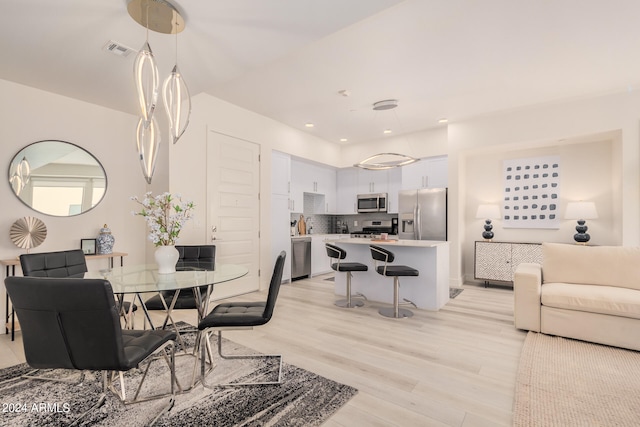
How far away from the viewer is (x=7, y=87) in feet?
10.4

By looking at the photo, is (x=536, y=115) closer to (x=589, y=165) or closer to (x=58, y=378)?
(x=589, y=165)

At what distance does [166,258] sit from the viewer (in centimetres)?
238

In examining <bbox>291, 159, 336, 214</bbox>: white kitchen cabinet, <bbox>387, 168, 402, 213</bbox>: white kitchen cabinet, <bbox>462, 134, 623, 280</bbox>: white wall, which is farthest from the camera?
<bbox>387, 168, 402, 213</bbox>: white kitchen cabinet

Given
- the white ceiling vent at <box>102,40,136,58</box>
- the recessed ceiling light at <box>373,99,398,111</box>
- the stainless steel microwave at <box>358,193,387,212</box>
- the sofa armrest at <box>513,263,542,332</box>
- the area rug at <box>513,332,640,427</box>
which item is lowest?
the area rug at <box>513,332,640,427</box>

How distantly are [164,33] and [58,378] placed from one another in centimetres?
266

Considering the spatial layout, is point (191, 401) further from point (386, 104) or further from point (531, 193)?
point (531, 193)

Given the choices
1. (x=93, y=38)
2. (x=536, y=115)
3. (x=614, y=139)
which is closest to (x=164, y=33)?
(x=93, y=38)

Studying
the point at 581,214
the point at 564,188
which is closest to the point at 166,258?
the point at 581,214

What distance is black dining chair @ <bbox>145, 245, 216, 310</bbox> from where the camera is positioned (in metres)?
2.64

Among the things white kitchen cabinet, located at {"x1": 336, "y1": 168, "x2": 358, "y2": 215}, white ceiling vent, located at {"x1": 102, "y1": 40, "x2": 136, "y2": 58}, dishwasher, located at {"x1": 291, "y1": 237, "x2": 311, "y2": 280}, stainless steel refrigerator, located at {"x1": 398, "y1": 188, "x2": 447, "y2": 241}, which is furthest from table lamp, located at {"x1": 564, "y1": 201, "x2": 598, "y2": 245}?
white ceiling vent, located at {"x1": 102, "y1": 40, "x2": 136, "y2": 58}

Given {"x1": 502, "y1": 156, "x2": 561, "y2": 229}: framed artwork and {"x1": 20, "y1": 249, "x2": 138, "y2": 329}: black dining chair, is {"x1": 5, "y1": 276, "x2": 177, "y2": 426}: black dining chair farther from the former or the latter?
{"x1": 502, "y1": 156, "x2": 561, "y2": 229}: framed artwork

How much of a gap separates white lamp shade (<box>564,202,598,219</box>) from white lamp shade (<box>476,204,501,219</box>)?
0.90 meters

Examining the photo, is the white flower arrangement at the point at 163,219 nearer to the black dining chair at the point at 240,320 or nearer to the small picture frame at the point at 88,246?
the black dining chair at the point at 240,320

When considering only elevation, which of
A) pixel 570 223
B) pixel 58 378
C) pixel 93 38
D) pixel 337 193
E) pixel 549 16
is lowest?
pixel 58 378
